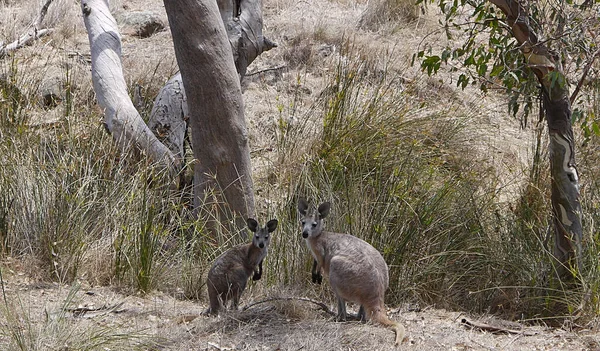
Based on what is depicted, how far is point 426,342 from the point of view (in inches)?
253

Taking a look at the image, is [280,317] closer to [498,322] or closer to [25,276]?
[498,322]

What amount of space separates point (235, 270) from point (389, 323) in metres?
1.44

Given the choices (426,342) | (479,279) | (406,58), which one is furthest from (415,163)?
(406,58)

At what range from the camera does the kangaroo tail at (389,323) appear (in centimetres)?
619

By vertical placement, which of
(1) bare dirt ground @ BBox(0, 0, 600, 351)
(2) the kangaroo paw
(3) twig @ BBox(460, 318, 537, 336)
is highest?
(2) the kangaroo paw

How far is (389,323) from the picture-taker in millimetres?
6375

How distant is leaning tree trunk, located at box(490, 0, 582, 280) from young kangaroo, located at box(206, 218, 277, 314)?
283 cm

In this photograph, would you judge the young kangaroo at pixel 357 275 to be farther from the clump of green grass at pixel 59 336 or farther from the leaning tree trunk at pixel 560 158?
the leaning tree trunk at pixel 560 158

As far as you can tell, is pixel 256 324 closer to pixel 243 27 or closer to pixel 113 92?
pixel 113 92

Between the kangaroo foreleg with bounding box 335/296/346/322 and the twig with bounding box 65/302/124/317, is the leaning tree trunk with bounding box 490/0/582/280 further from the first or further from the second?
the twig with bounding box 65/302/124/317

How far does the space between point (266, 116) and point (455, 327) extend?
6911mm

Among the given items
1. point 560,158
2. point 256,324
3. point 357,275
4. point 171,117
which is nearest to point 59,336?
point 256,324

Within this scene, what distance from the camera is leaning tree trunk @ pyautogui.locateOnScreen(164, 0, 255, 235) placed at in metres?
8.52

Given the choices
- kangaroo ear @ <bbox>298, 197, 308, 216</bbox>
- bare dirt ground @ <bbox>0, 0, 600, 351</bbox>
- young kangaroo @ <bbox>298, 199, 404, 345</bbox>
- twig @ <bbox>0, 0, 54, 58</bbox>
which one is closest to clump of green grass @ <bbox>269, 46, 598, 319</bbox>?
bare dirt ground @ <bbox>0, 0, 600, 351</bbox>
